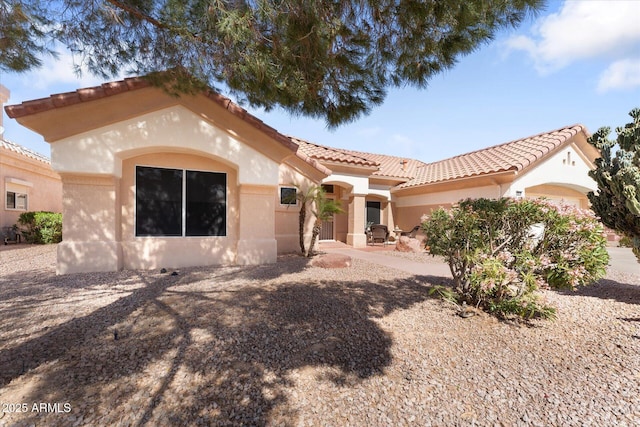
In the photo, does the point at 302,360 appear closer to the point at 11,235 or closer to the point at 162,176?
the point at 162,176

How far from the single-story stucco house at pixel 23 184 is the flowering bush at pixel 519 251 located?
19.7 metres

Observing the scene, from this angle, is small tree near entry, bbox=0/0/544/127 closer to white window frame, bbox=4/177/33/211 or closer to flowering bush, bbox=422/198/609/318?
flowering bush, bbox=422/198/609/318

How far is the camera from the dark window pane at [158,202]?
8.39 meters

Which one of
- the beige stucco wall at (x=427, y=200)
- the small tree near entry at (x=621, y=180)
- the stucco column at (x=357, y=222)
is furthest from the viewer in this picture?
the stucco column at (x=357, y=222)

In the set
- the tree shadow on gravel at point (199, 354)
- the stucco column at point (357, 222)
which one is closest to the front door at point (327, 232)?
the stucco column at point (357, 222)

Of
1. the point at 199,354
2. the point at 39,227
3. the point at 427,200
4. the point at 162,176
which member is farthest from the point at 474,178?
the point at 39,227

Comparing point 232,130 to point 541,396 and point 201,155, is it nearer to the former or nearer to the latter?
point 201,155

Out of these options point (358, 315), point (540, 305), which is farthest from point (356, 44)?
point (540, 305)

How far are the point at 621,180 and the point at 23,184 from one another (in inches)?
928

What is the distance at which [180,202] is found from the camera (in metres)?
8.70

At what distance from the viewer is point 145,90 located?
25.5 ft

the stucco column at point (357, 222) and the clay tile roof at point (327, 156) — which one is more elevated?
the clay tile roof at point (327, 156)

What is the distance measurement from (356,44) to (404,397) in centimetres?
522

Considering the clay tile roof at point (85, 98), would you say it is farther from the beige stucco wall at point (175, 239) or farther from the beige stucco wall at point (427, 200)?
the beige stucco wall at point (427, 200)
